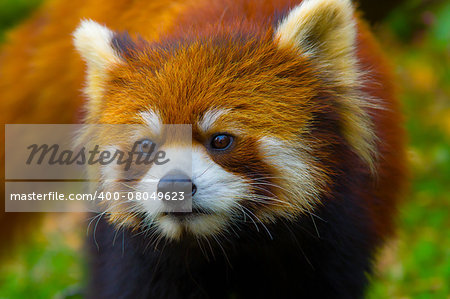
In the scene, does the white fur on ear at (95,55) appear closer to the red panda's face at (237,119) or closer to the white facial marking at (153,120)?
the red panda's face at (237,119)

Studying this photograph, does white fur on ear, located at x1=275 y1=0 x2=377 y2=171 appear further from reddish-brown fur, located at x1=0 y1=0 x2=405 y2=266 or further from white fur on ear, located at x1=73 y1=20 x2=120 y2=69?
white fur on ear, located at x1=73 y1=20 x2=120 y2=69

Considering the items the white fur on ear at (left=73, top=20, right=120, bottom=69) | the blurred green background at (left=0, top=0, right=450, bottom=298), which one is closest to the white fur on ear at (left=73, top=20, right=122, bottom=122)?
the white fur on ear at (left=73, top=20, right=120, bottom=69)

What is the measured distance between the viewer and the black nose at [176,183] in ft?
10.9

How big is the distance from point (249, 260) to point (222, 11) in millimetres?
1668

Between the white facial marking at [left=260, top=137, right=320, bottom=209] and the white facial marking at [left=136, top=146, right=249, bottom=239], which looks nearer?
the white facial marking at [left=136, top=146, right=249, bottom=239]

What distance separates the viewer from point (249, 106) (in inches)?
143

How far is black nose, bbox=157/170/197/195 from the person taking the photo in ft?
10.9

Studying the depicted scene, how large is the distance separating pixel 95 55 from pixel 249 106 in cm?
106

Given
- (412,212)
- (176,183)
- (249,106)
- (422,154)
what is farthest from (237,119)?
(422,154)

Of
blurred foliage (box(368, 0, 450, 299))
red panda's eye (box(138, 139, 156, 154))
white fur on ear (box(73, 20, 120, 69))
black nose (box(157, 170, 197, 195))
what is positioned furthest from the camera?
blurred foliage (box(368, 0, 450, 299))

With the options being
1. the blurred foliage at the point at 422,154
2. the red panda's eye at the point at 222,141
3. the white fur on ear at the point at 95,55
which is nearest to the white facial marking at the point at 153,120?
the red panda's eye at the point at 222,141

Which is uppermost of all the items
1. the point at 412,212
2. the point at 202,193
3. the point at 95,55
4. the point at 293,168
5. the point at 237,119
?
the point at 95,55

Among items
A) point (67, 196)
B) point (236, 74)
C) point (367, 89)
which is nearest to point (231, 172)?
point (236, 74)

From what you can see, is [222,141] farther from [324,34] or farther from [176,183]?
[324,34]
